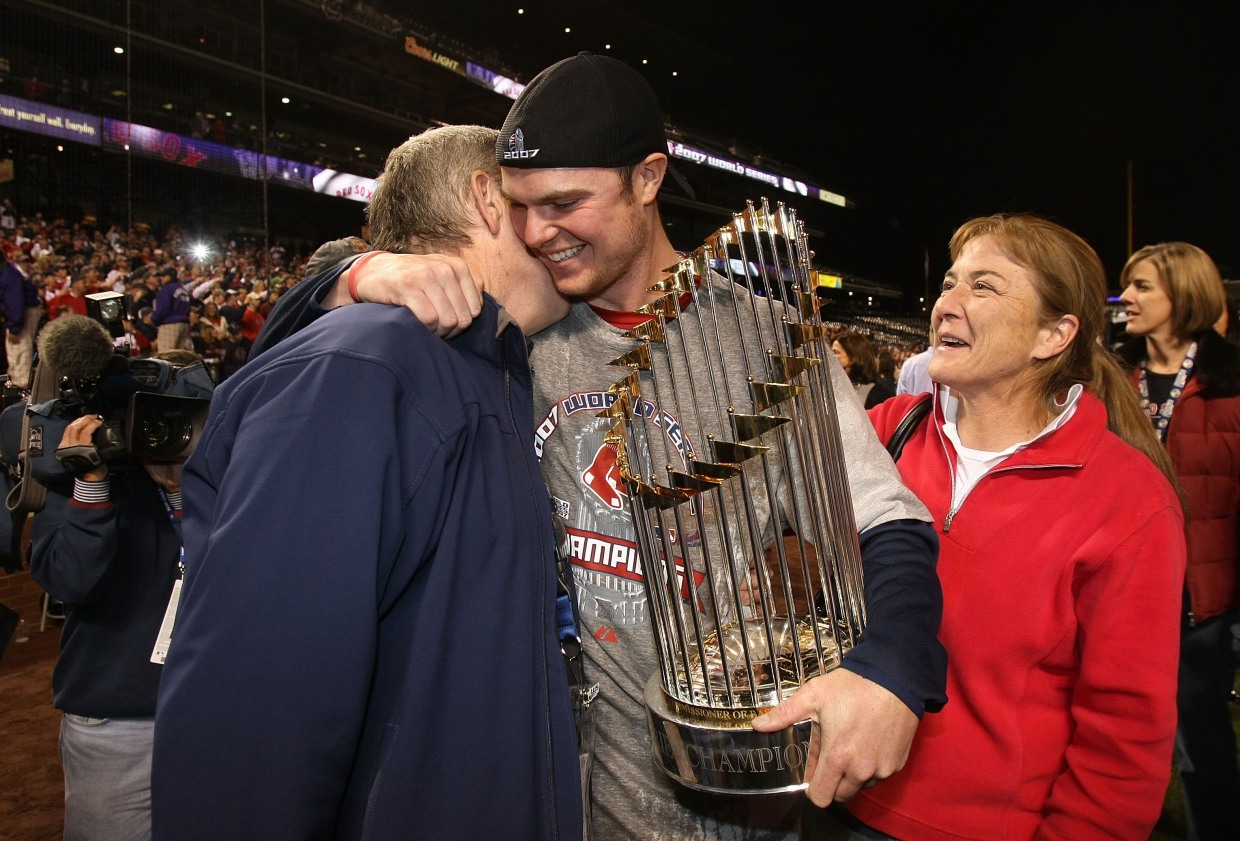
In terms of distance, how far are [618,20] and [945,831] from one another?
84.2ft

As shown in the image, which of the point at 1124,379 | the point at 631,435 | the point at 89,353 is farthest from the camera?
the point at 89,353

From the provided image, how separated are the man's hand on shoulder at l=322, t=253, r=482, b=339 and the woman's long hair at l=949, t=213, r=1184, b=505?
1122 millimetres

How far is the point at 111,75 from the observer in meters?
15.6

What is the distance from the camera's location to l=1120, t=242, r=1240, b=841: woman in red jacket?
99.3 inches

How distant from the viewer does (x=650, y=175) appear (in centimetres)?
133

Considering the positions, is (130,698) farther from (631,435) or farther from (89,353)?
(631,435)

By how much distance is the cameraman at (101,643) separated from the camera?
2.13 m

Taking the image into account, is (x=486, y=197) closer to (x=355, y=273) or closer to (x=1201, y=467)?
(x=355, y=273)

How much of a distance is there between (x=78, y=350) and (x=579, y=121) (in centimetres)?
186

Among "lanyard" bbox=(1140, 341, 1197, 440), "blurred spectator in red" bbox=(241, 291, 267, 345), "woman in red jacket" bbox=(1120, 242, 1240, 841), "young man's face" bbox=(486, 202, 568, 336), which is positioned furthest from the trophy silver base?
"blurred spectator in red" bbox=(241, 291, 267, 345)

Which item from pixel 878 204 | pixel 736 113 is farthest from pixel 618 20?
pixel 878 204

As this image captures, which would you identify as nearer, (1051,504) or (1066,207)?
(1051,504)

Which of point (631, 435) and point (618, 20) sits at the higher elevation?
point (618, 20)

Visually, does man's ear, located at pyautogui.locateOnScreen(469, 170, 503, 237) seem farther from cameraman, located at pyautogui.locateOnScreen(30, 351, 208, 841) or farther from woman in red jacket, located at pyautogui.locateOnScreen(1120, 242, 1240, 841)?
woman in red jacket, located at pyautogui.locateOnScreen(1120, 242, 1240, 841)
